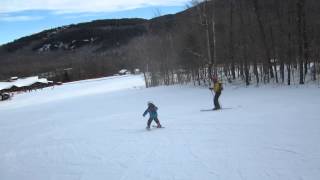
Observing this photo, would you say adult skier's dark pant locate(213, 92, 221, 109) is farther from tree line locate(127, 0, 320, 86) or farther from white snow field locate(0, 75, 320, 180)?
tree line locate(127, 0, 320, 86)

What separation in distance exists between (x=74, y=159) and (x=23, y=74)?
6266 inches

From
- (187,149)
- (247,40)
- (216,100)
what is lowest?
(187,149)

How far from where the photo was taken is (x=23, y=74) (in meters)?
164

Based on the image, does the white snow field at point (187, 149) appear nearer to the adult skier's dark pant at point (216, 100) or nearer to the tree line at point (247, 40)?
the adult skier's dark pant at point (216, 100)

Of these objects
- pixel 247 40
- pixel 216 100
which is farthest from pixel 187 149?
pixel 247 40

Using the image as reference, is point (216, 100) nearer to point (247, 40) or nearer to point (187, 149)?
point (187, 149)

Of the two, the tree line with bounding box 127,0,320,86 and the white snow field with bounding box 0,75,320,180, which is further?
the tree line with bounding box 127,0,320,86

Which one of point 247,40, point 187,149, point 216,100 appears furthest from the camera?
point 247,40

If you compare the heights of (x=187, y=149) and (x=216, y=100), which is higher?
(x=216, y=100)

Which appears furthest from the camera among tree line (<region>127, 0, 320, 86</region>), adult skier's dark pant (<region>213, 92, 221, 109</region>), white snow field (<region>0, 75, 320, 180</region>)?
tree line (<region>127, 0, 320, 86</region>)

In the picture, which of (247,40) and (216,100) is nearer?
(216,100)

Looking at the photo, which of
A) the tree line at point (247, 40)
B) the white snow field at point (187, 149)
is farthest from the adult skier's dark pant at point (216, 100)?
the tree line at point (247, 40)

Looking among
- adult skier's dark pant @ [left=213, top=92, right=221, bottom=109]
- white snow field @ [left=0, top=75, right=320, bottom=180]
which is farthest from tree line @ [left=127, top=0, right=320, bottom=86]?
white snow field @ [left=0, top=75, right=320, bottom=180]

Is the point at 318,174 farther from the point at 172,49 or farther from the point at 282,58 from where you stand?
the point at 172,49
